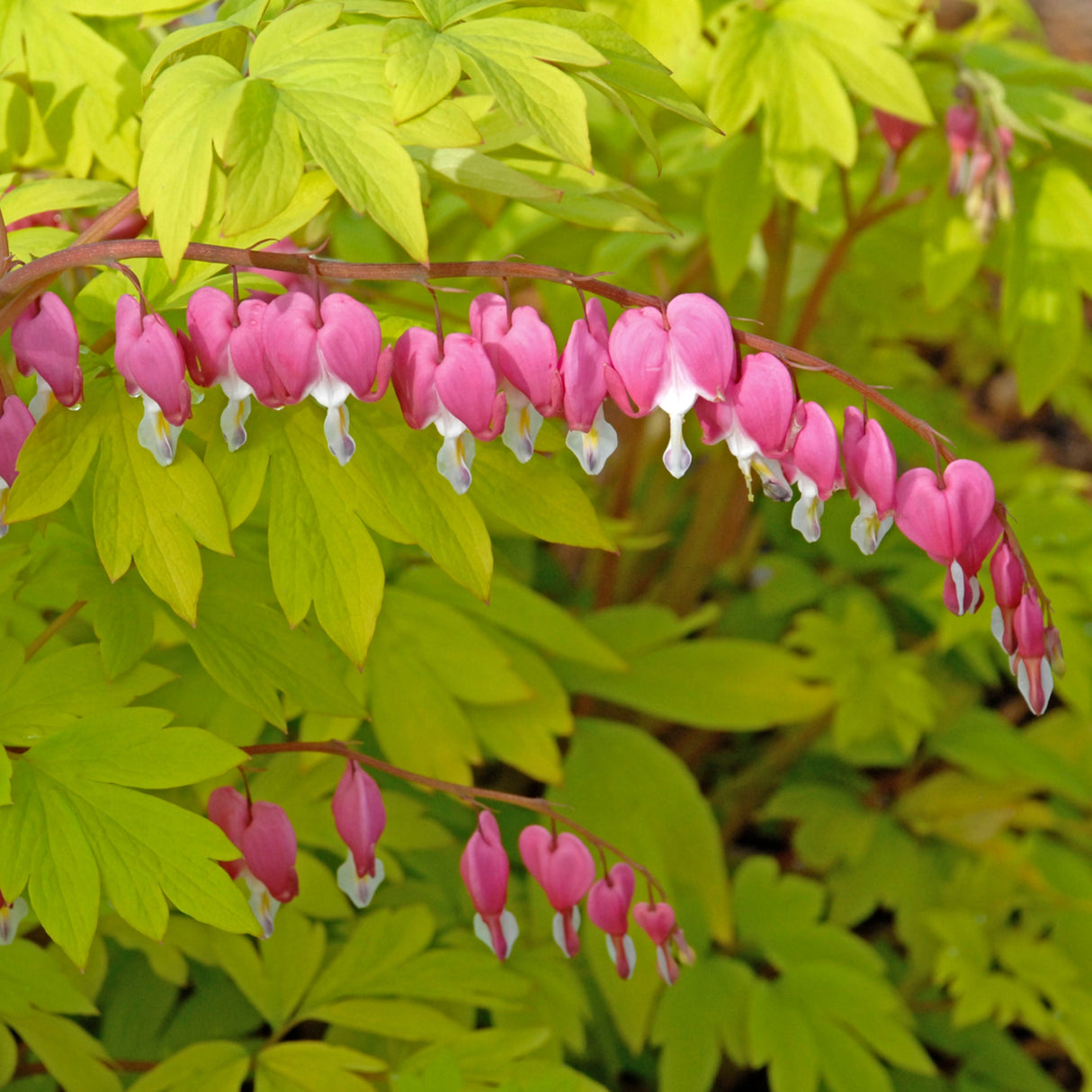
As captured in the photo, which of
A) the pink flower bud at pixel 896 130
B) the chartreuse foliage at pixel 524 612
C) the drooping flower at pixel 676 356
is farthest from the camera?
the pink flower bud at pixel 896 130

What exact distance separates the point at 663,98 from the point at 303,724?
0.84 meters

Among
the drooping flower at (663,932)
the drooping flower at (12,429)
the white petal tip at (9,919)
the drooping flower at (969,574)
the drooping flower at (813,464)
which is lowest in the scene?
the white petal tip at (9,919)

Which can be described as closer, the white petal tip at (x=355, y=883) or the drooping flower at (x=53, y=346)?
the drooping flower at (x=53, y=346)

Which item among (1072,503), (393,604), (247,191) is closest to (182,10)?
(247,191)

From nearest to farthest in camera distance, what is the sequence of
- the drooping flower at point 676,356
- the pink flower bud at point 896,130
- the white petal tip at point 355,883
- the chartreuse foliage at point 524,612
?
the drooping flower at point 676,356, the chartreuse foliage at point 524,612, the white petal tip at point 355,883, the pink flower bud at point 896,130

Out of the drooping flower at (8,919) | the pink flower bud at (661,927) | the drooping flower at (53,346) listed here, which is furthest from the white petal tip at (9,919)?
the pink flower bud at (661,927)

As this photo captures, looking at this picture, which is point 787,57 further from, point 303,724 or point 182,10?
point 303,724

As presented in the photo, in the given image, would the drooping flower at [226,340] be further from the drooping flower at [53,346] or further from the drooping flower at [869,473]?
the drooping flower at [869,473]

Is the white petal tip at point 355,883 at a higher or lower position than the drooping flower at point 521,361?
lower

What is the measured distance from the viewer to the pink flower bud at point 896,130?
60.5 inches

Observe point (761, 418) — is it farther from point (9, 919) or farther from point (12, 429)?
point (9, 919)

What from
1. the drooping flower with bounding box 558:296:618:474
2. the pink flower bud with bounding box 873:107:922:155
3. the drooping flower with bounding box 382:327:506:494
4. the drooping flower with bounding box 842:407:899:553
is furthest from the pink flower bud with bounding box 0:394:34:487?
the pink flower bud with bounding box 873:107:922:155

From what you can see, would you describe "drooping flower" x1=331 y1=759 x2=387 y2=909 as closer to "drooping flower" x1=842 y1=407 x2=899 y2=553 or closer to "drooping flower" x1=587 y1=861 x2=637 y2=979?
"drooping flower" x1=587 y1=861 x2=637 y2=979

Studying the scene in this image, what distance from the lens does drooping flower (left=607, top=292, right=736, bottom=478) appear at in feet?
2.56
